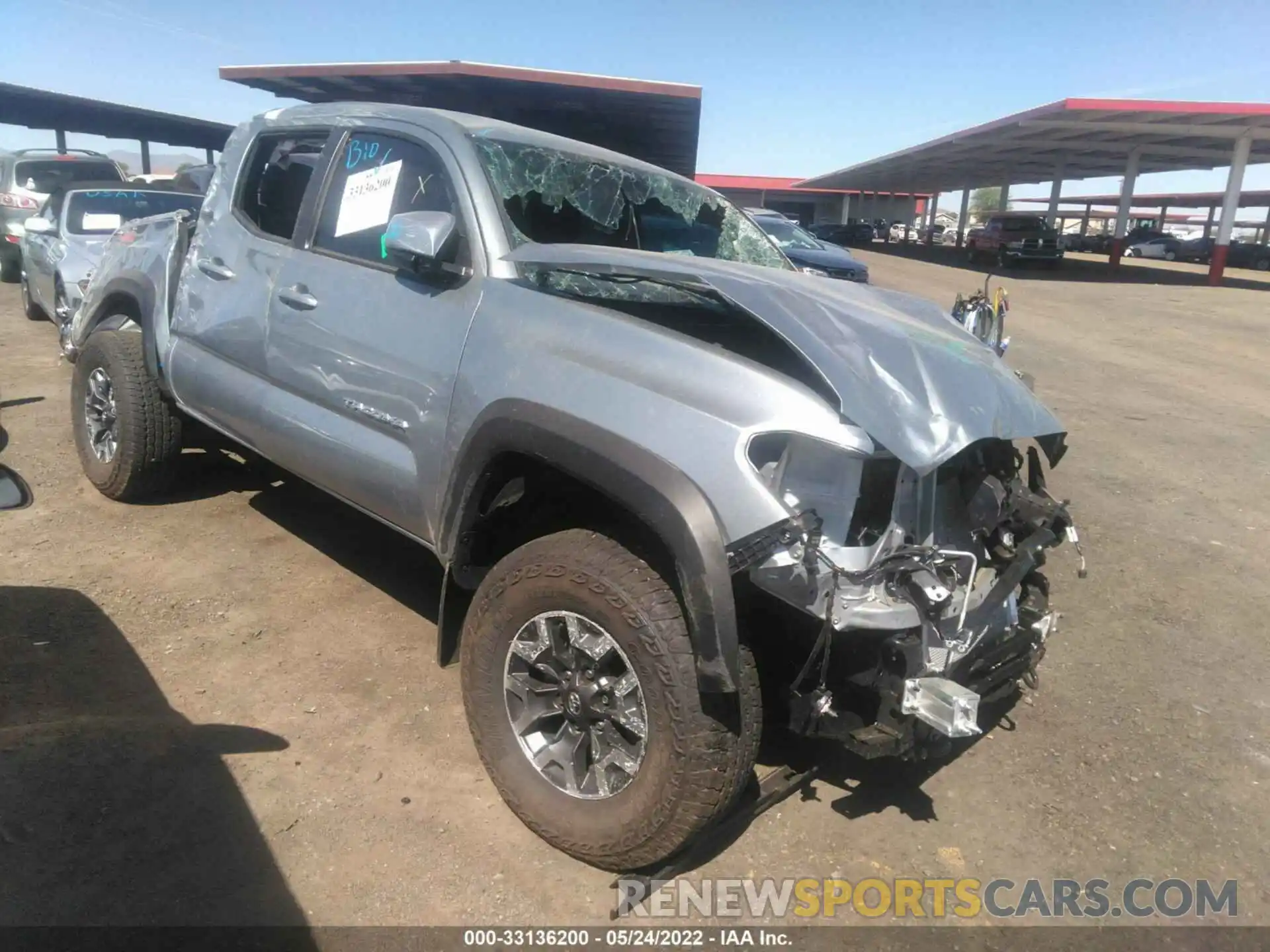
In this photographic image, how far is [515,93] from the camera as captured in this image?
16.5 meters

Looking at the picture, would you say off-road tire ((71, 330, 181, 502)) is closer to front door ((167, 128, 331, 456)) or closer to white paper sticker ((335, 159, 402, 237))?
front door ((167, 128, 331, 456))

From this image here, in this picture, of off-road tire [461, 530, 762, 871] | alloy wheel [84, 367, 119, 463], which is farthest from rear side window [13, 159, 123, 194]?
off-road tire [461, 530, 762, 871]

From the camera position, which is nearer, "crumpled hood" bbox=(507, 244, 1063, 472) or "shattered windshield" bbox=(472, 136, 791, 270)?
"crumpled hood" bbox=(507, 244, 1063, 472)

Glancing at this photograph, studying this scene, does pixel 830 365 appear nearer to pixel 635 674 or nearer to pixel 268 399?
pixel 635 674

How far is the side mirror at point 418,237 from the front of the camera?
2.88 meters

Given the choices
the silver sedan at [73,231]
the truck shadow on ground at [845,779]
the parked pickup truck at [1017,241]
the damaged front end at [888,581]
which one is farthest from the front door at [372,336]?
the parked pickup truck at [1017,241]

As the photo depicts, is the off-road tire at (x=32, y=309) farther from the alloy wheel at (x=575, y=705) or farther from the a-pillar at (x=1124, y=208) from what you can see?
the a-pillar at (x=1124, y=208)

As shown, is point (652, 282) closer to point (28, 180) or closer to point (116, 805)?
point (116, 805)

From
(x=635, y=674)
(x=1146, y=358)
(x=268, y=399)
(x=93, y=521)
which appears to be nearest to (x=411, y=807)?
(x=635, y=674)

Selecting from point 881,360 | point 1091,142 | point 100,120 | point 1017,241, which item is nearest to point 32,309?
point 881,360

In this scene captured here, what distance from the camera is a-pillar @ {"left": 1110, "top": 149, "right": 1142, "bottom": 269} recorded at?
2916cm

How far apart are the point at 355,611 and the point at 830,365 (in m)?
2.57

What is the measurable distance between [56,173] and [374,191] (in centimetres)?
1397

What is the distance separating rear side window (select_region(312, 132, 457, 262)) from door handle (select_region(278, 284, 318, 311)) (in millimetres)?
190
